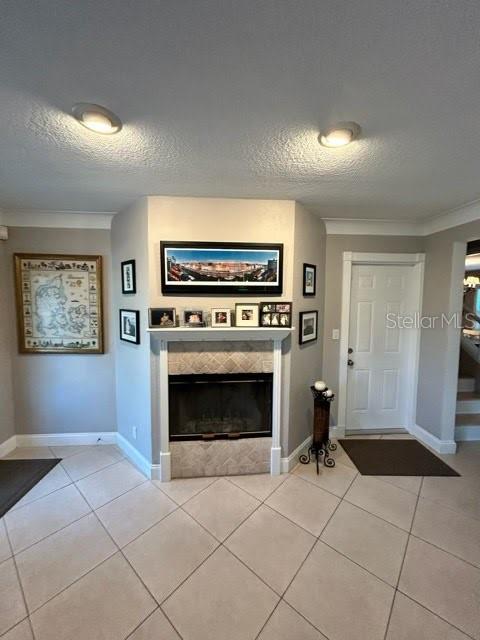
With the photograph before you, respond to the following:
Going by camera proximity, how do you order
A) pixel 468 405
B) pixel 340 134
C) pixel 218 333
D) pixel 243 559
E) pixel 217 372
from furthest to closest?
pixel 468 405 < pixel 217 372 < pixel 218 333 < pixel 243 559 < pixel 340 134

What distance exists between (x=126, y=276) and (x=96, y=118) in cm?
146

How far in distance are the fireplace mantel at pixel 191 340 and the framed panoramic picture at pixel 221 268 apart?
12.7 inches

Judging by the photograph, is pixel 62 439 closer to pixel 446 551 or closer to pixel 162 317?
pixel 162 317

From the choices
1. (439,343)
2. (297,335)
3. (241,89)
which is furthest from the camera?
(439,343)

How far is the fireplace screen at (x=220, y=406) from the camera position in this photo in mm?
2420

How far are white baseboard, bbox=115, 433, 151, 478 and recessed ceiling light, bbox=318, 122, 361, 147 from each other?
2.75 meters

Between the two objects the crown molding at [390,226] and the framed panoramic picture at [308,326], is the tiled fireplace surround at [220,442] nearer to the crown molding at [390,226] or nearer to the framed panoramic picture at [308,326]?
the framed panoramic picture at [308,326]

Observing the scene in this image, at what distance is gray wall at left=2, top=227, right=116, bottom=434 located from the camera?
2.80 m

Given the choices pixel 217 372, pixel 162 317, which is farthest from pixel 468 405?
pixel 162 317

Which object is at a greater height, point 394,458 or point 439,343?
point 439,343

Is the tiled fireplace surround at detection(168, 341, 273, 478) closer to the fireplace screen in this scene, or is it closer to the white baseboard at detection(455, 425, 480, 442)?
the fireplace screen

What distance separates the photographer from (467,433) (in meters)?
3.16

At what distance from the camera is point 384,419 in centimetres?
331

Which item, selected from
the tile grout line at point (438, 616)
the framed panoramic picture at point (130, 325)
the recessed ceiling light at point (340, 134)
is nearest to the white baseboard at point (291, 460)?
the tile grout line at point (438, 616)
